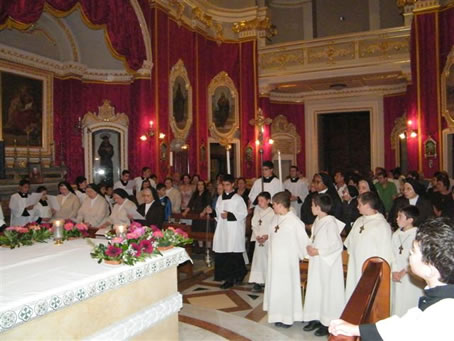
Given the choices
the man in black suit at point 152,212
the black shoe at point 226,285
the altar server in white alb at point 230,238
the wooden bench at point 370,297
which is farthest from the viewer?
the altar server in white alb at point 230,238

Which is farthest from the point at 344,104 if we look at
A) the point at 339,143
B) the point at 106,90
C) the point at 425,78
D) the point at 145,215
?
the point at 145,215

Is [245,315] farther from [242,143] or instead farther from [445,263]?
[242,143]

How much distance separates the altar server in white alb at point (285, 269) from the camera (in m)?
→ 4.97

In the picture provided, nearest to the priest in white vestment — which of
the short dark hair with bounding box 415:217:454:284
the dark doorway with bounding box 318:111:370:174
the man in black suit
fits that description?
the man in black suit

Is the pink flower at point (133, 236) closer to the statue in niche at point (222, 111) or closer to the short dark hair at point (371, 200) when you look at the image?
the short dark hair at point (371, 200)

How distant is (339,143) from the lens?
67.6ft

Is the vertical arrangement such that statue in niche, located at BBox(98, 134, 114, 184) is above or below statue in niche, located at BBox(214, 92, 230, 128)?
below

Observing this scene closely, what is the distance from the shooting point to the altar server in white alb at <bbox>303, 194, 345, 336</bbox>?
4746 millimetres

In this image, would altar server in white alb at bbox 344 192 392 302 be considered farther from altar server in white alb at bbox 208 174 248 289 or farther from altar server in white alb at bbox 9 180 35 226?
altar server in white alb at bbox 9 180 35 226

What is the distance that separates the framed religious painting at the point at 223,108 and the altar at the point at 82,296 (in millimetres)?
12286

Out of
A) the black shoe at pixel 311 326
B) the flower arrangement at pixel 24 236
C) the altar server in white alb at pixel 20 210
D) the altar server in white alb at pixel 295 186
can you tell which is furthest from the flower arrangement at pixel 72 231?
the altar server in white alb at pixel 295 186

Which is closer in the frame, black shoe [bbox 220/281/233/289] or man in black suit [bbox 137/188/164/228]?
black shoe [bbox 220/281/233/289]

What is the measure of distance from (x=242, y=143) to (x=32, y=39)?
8.21 metres

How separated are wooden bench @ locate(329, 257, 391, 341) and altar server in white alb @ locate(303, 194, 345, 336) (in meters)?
1.55
